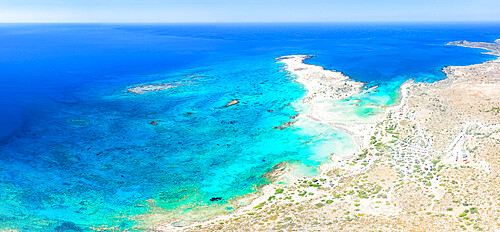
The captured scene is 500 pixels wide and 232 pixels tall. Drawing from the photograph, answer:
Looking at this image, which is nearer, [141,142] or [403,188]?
[403,188]

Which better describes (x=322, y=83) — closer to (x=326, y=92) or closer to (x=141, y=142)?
(x=326, y=92)

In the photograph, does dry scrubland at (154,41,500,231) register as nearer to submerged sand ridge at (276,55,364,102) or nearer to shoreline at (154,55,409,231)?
shoreline at (154,55,409,231)

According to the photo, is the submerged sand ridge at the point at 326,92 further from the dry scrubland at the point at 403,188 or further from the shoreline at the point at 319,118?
the dry scrubland at the point at 403,188

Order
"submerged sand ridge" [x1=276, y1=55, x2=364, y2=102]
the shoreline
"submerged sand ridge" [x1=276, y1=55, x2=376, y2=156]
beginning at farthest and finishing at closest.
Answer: "submerged sand ridge" [x1=276, y1=55, x2=364, y2=102], "submerged sand ridge" [x1=276, y1=55, x2=376, y2=156], the shoreline

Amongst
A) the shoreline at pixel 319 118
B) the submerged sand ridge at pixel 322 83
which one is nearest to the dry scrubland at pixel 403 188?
the shoreline at pixel 319 118

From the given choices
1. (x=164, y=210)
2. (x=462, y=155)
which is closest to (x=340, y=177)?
(x=462, y=155)

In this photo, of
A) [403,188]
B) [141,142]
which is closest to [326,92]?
[403,188]

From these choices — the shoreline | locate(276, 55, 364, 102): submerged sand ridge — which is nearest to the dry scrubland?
the shoreline

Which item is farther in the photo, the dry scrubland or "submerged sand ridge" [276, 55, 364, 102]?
"submerged sand ridge" [276, 55, 364, 102]

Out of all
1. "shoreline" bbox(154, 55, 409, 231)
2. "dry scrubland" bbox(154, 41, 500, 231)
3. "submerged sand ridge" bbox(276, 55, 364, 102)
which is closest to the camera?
"dry scrubland" bbox(154, 41, 500, 231)
